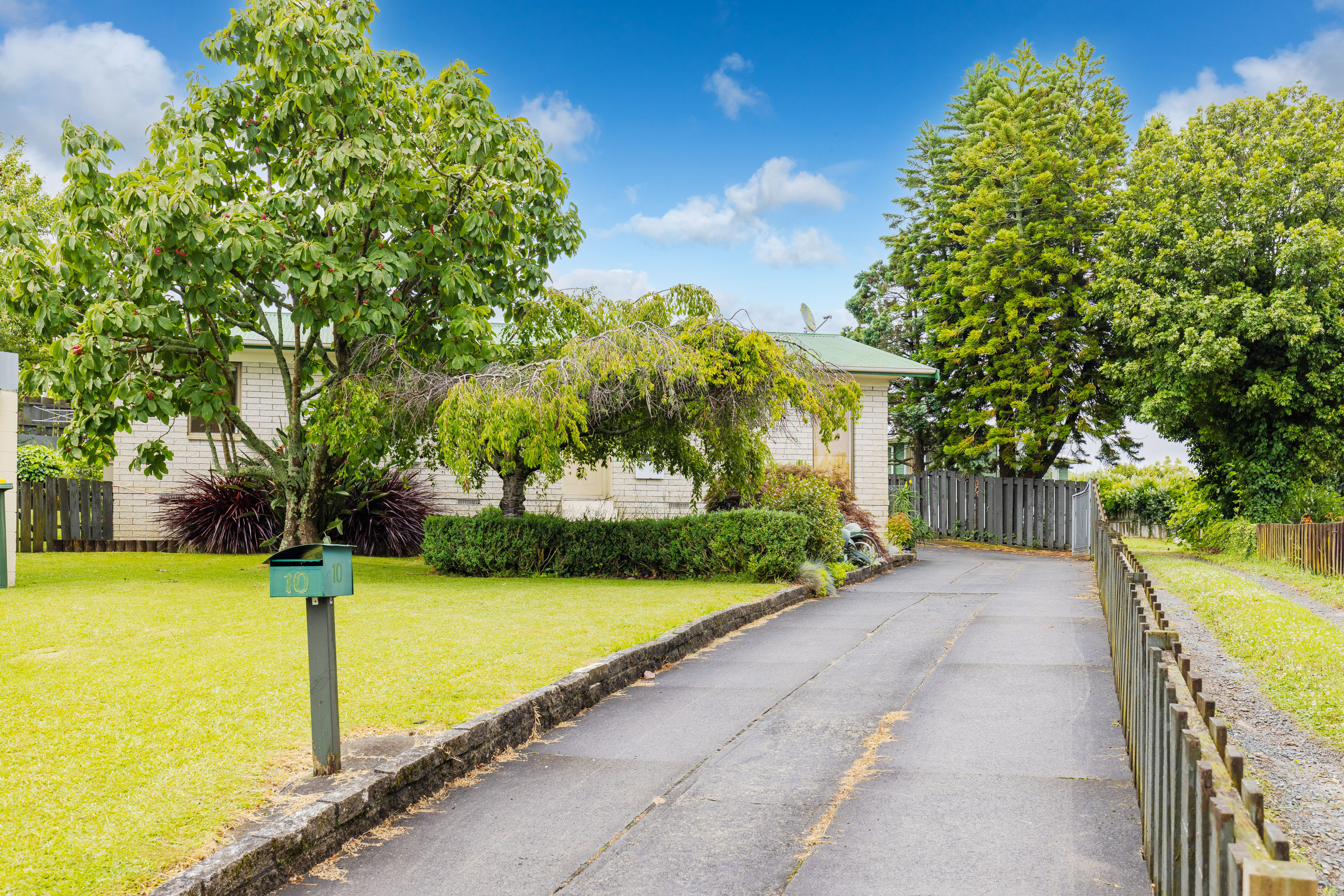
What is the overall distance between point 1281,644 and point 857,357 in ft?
51.3

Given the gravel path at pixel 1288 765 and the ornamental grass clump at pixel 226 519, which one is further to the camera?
the ornamental grass clump at pixel 226 519

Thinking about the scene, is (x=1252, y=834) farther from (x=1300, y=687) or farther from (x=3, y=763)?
(x=1300, y=687)

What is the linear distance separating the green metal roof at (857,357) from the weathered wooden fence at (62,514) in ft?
48.6

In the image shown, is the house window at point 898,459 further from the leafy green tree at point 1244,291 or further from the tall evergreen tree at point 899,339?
the leafy green tree at point 1244,291

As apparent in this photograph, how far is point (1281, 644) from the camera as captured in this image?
821cm

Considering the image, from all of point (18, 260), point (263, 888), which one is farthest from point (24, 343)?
point (263, 888)

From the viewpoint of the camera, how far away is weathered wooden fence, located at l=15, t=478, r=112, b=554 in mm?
18062

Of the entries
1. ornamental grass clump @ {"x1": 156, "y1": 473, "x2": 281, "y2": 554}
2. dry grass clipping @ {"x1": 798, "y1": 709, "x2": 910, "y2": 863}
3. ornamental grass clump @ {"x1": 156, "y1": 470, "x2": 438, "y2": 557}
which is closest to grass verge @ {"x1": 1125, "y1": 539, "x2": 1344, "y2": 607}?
dry grass clipping @ {"x1": 798, "y1": 709, "x2": 910, "y2": 863}

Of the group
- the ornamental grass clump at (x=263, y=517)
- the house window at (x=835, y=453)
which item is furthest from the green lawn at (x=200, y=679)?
the house window at (x=835, y=453)

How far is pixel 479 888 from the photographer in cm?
352

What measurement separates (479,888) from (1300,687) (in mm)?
5977

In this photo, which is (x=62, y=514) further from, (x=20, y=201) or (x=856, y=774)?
(x=856, y=774)

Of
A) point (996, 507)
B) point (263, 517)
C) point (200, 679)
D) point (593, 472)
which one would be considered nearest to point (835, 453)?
point (593, 472)

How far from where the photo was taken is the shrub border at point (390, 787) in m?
3.33
